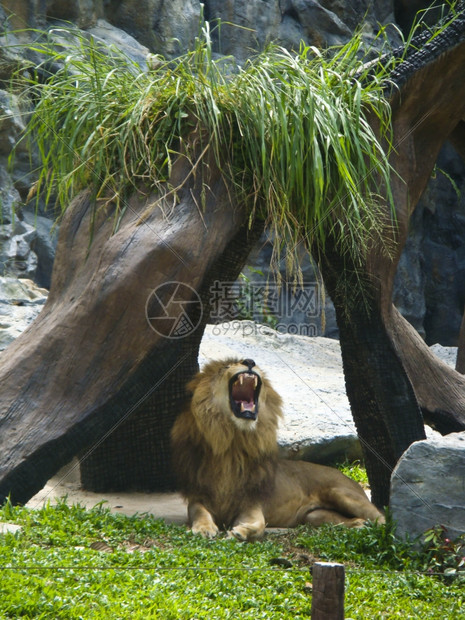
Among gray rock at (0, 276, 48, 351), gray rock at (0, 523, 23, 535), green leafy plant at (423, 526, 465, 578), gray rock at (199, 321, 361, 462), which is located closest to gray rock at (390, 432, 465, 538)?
green leafy plant at (423, 526, 465, 578)

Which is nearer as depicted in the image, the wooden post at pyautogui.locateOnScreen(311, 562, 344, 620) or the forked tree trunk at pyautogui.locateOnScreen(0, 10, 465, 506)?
the wooden post at pyautogui.locateOnScreen(311, 562, 344, 620)

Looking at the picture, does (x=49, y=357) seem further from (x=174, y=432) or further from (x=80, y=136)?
(x=80, y=136)

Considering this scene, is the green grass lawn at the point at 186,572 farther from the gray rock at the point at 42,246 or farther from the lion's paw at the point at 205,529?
the gray rock at the point at 42,246

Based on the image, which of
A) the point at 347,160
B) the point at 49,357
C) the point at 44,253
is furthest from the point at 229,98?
the point at 44,253

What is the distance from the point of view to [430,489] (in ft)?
12.0

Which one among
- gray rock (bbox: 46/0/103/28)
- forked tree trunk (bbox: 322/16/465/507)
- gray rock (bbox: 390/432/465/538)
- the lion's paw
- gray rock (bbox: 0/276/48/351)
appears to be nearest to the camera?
gray rock (bbox: 390/432/465/538)

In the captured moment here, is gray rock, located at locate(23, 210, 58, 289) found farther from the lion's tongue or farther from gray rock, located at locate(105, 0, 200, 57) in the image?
the lion's tongue

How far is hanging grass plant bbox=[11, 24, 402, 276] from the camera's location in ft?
13.6

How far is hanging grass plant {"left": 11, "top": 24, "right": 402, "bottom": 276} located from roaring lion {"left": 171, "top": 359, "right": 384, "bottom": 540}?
95cm

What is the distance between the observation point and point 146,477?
533cm

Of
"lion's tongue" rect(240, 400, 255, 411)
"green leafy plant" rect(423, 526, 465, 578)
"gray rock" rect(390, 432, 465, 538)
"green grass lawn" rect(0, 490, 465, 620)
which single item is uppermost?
"lion's tongue" rect(240, 400, 255, 411)

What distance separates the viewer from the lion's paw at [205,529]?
3.97 meters

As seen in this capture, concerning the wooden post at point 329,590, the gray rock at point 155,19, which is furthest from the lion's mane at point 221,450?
the gray rock at point 155,19

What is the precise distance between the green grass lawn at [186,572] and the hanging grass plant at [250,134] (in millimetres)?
1730
